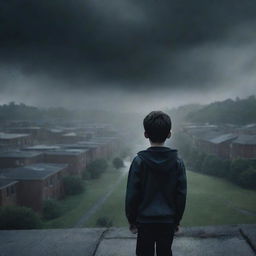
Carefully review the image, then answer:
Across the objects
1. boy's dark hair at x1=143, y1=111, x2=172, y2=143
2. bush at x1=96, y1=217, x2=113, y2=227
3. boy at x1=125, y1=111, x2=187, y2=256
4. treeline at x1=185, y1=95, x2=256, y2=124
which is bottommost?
bush at x1=96, y1=217, x2=113, y2=227

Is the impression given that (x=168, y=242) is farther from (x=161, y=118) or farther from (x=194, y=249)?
(x=161, y=118)

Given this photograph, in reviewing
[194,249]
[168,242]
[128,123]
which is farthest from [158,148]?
[128,123]

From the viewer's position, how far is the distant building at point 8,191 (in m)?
17.3

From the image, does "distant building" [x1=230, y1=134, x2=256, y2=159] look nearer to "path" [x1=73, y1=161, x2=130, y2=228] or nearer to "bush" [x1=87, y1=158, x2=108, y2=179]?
"path" [x1=73, y1=161, x2=130, y2=228]

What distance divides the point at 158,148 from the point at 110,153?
41.7 meters

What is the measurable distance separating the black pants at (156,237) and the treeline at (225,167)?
21.1 metres

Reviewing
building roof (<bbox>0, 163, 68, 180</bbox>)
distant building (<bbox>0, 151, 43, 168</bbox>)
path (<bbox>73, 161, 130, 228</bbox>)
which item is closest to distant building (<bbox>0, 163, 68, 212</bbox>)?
building roof (<bbox>0, 163, 68, 180</bbox>)

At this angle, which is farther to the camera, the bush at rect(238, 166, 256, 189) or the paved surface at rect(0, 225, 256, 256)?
the bush at rect(238, 166, 256, 189)

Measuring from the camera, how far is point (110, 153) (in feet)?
143

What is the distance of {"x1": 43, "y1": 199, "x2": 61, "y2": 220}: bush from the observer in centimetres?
1794

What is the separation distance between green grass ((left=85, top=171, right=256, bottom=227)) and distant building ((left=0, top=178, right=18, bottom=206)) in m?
5.54

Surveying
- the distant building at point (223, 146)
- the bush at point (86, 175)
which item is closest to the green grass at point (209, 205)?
the distant building at point (223, 146)

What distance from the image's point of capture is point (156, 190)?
207 centimetres

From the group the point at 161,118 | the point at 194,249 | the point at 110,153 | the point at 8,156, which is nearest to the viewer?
the point at 161,118
